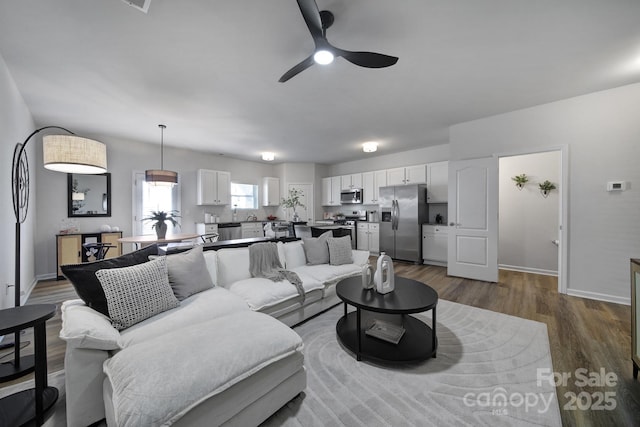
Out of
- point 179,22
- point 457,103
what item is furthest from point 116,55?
point 457,103

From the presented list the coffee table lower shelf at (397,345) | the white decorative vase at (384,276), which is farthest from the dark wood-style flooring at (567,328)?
the white decorative vase at (384,276)

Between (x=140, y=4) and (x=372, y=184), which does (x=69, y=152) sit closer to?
(x=140, y=4)

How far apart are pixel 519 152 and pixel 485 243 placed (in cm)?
148

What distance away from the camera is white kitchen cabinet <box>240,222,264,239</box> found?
6.53m

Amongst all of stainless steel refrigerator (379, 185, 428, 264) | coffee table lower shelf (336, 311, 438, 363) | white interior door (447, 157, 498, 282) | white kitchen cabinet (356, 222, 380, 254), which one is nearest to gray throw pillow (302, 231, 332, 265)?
coffee table lower shelf (336, 311, 438, 363)

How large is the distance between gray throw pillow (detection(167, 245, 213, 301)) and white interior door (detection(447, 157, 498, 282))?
13.1ft

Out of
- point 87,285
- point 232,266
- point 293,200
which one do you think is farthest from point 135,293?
point 293,200

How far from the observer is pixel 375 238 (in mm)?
6316

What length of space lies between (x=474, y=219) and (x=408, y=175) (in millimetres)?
2126

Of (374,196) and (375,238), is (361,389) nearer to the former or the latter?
(375,238)

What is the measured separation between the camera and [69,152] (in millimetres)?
2428

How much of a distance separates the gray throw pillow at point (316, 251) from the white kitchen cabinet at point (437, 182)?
11.0 feet

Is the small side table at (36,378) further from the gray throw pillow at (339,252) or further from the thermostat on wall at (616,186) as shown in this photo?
the thermostat on wall at (616,186)

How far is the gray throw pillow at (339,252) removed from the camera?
324 centimetres
